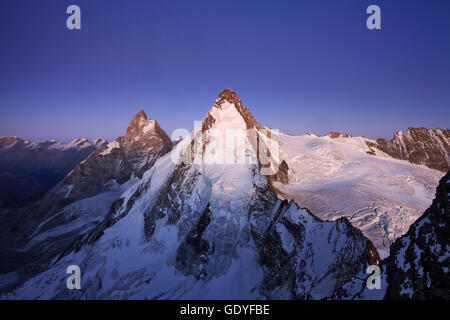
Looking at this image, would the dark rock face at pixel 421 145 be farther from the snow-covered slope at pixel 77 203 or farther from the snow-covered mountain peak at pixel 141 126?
the snow-covered slope at pixel 77 203

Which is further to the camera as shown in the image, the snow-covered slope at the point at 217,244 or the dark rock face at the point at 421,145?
the dark rock face at the point at 421,145

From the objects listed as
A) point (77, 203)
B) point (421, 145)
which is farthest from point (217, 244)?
point (421, 145)

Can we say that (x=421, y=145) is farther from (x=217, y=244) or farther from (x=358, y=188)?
(x=217, y=244)

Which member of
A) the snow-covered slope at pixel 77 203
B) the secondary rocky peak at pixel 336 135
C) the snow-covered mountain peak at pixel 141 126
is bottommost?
the snow-covered slope at pixel 77 203

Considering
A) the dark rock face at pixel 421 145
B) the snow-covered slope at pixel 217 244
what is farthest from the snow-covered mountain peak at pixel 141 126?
the dark rock face at pixel 421 145
